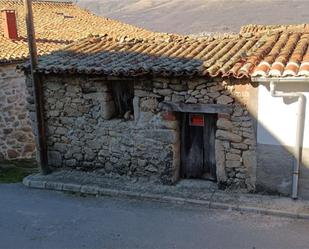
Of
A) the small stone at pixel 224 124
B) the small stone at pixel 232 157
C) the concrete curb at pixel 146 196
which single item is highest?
the small stone at pixel 224 124

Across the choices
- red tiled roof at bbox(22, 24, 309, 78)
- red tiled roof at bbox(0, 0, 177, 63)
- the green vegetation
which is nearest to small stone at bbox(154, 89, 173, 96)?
red tiled roof at bbox(22, 24, 309, 78)

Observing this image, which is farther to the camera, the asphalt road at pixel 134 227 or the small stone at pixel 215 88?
the small stone at pixel 215 88

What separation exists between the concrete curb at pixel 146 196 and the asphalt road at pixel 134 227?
116 millimetres

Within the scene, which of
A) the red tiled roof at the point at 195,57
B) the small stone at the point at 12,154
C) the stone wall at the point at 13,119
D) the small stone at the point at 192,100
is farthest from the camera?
the small stone at the point at 12,154

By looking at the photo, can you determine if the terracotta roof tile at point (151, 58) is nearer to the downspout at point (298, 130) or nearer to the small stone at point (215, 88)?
the small stone at point (215, 88)

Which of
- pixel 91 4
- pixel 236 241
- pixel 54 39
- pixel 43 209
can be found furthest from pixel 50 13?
pixel 91 4

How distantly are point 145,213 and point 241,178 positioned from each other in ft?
6.47

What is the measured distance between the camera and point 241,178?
7848mm

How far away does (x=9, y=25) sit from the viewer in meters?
14.7

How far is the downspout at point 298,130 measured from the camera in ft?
23.0

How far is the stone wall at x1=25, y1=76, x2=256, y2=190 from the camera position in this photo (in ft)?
25.2

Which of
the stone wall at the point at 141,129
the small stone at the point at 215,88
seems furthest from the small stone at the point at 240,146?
the small stone at the point at 215,88

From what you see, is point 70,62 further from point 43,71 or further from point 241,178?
point 241,178

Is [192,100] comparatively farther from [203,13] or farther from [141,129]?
[203,13]
